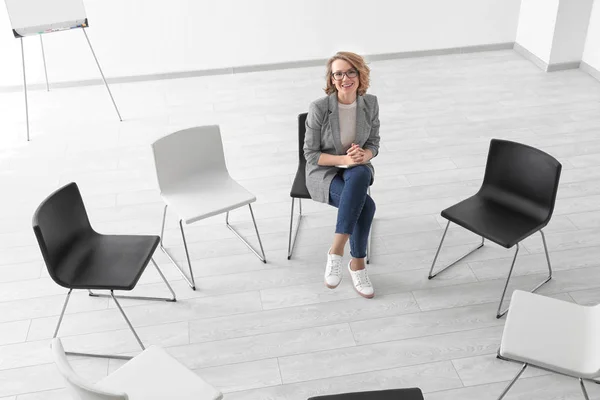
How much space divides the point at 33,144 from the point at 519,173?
12.8ft

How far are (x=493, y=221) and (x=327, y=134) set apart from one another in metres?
1.00

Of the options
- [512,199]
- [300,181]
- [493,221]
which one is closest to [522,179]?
[512,199]

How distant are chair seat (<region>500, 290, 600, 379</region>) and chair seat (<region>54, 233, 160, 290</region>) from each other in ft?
5.67

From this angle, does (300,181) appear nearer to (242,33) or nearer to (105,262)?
(105,262)

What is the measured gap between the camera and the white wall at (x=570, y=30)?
6008 mm

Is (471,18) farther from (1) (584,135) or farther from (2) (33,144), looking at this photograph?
(2) (33,144)

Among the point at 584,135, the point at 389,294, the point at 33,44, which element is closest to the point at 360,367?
the point at 389,294

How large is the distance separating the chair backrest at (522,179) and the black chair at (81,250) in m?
1.87

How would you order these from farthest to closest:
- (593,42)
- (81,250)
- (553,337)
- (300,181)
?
1. (593,42)
2. (300,181)
3. (81,250)
4. (553,337)

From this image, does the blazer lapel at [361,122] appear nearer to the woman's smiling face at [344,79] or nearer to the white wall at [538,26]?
the woman's smiling face at [344,79]

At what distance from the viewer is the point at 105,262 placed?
10.5 feet

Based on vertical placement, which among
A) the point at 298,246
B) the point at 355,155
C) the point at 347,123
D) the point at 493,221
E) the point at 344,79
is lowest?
the point at 298,246

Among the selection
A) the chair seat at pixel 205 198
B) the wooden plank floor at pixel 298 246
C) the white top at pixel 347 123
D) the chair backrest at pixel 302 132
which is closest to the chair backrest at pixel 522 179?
the wooden plank floor at pixel 298 246

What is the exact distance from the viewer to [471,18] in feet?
22.0
